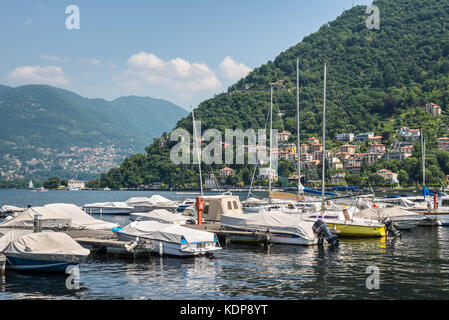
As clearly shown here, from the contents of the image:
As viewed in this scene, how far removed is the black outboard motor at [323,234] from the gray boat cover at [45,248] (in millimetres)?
16227

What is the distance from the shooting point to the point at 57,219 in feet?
117

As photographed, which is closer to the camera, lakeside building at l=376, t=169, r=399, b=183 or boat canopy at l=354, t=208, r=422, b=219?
boat canopy at l=354, t=208, r=422, b=219

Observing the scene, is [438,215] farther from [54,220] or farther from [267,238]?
[54,220]

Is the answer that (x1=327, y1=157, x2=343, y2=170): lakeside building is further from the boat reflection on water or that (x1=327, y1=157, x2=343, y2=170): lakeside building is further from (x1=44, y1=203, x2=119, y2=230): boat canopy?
the boat reflection on water

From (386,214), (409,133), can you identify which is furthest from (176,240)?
(409,133)

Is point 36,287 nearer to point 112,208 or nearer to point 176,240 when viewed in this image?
point 176,240

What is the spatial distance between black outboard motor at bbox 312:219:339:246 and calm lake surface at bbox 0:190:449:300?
0.87 m

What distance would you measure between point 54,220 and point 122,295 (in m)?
17.8

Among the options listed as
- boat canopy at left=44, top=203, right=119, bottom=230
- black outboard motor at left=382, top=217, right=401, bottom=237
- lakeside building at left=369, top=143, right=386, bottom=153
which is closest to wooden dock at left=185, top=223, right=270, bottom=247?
Answer: boat canopy at left=44, top=203, right=119, bottom=230

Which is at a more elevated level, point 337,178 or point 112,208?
point 337,178

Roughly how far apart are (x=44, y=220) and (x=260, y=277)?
18.7 meters

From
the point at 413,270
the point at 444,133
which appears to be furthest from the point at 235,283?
the point at 444,133

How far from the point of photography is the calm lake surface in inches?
781

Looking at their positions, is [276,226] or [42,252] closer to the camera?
[42,252]
